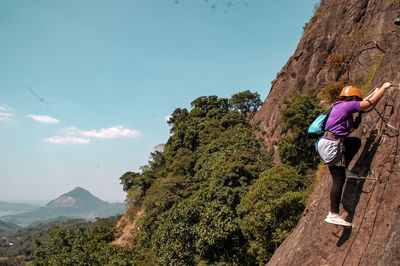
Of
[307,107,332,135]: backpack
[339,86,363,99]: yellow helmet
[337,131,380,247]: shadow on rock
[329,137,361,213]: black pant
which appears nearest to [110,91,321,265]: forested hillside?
[337,131,380,247]: shadow on rock

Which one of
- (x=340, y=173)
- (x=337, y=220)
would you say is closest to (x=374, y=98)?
(x=340, y=173)

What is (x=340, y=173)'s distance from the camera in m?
4.62

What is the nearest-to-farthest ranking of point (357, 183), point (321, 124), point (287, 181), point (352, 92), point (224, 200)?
point (352, 92) → point (357, 183) → point (321, 124) → point (287, 181) → point (224, 200)

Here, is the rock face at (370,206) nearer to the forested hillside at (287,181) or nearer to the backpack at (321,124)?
the forested hillside at (287,181)

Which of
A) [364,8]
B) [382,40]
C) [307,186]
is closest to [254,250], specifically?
[307,186]

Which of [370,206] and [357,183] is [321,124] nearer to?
[357,183]

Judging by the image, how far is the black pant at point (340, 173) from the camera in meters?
4.54

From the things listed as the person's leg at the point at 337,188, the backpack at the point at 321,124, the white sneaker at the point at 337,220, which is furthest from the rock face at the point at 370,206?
the backpack at the point at 321,124

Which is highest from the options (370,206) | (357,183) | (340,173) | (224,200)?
(340,173)

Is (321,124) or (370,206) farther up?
(321,124)

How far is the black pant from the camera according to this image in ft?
14.9

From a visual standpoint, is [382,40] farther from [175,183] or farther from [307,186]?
[175,183]

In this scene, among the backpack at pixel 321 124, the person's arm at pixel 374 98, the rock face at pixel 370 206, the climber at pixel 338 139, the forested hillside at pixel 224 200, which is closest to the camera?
the rock face at pixel 370 206

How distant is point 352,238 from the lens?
437cm
